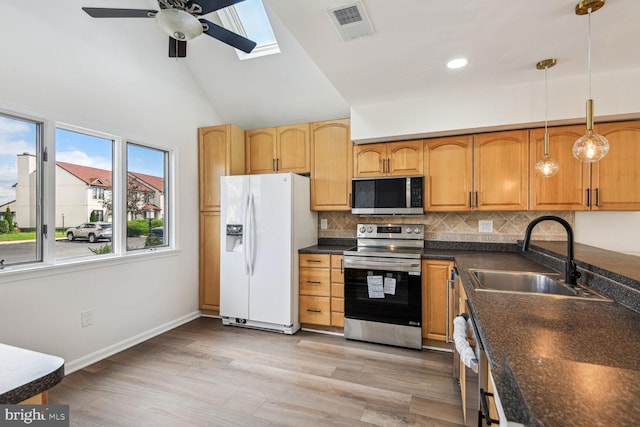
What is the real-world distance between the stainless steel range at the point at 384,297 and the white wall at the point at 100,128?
1984 mm

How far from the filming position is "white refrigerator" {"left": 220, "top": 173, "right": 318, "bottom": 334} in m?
3.26

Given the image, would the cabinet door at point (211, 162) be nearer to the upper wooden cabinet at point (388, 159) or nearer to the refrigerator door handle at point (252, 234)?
the refrigerator door handle at point (252, 234)

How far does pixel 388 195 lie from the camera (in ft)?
10.7

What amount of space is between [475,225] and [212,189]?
3.03 metres

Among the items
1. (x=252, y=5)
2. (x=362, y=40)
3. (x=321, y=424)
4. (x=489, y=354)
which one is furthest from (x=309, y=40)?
(x=321, y=424)

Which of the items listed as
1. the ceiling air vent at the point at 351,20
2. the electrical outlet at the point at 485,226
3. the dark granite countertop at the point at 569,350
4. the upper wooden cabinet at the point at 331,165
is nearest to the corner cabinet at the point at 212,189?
the upper wooden cabinet at the point at 331,165

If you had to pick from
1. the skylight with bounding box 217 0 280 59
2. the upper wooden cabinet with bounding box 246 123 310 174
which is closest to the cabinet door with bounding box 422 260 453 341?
the upper wooden cabinet with bounding box 246 123 310 174

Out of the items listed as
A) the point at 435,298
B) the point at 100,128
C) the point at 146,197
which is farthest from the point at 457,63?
the point at 146,197

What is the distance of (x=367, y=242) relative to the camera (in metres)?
3.58

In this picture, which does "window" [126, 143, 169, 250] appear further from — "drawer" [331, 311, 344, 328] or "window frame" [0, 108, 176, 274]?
"drawer" [331, 311, 344, 328]

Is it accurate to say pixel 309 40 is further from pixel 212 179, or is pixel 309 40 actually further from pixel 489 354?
pixel 212 179

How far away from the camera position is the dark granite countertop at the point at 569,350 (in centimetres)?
62

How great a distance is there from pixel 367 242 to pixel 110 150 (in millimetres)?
2773

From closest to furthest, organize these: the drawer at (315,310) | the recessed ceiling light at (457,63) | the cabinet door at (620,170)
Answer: the recessed ceiling light at (457,63) → the cabinet door at (620,170) → the drawer at (315,310)
